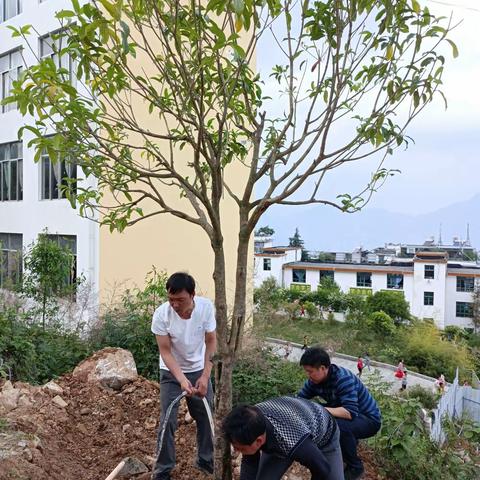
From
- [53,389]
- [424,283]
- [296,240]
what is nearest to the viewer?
[53,389]

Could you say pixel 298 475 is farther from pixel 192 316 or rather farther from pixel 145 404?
pixel 145 404

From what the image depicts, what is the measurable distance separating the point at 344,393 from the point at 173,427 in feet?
3.31

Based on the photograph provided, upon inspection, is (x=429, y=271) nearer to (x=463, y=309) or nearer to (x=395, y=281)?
(x=395, y=281)

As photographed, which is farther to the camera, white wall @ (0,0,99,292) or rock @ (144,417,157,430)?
white wall @ (0,0,99,292)

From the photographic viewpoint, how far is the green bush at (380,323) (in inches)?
1002

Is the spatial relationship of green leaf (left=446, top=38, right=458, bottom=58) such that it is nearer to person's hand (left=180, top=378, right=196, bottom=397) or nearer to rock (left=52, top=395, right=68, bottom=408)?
person's hand (left=180, top=378, right=196, bottom=397)

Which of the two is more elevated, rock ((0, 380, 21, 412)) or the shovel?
rock ((0, 380, 21, 412))

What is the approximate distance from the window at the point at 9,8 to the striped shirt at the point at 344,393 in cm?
1169

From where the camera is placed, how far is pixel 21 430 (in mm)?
3229

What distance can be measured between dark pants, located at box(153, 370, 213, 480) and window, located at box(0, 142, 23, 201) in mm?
10005

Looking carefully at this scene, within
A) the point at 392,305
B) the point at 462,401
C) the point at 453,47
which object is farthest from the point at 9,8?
the point at 392,305

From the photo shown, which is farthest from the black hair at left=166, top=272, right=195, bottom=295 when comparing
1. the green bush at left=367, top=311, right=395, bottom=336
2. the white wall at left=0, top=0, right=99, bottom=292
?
the green bush at left=367, top=311, right=395, bottom=336

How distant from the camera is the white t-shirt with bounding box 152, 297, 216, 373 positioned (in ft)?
9.43

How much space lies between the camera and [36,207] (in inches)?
435
